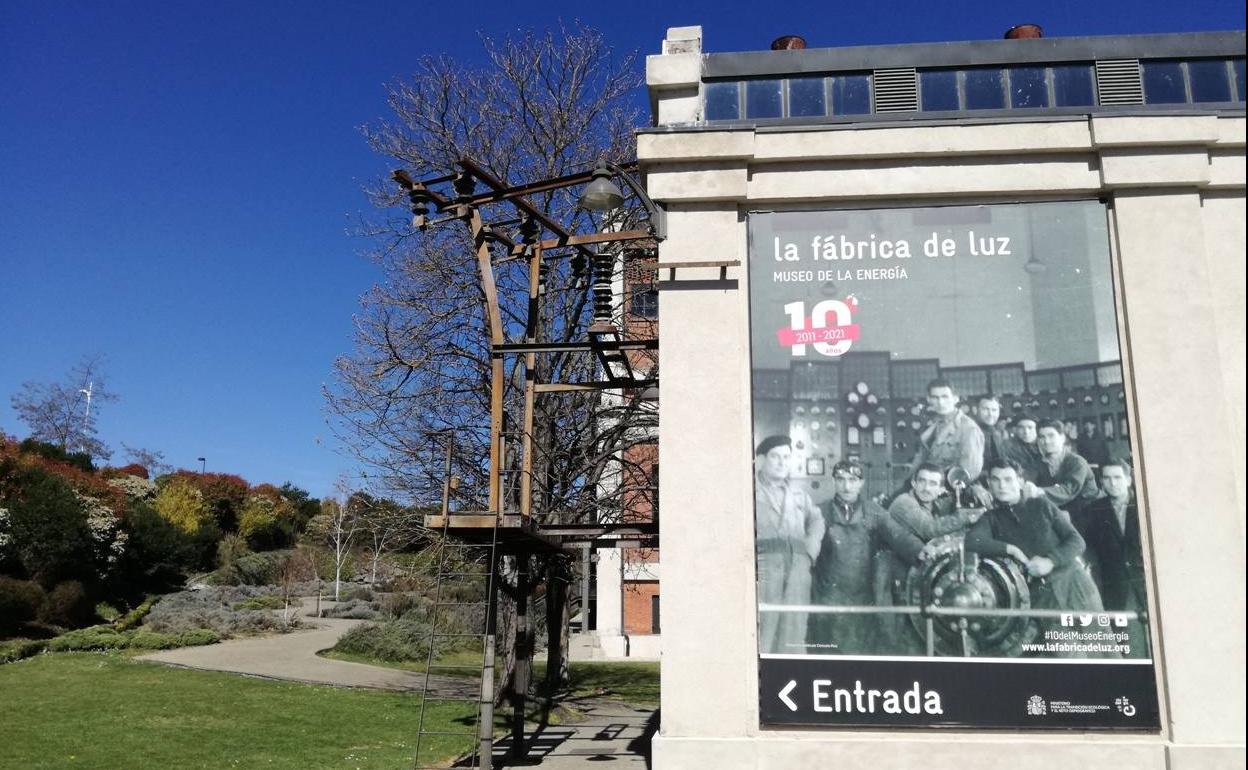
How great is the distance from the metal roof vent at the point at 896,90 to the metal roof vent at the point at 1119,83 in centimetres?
162

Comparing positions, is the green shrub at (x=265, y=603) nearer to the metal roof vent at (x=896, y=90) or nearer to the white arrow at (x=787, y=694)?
the white arrow at (x=787, y=694)

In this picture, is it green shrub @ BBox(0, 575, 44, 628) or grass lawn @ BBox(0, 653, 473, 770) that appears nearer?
grass lawn @ BBox(0, 653, 473, 770)

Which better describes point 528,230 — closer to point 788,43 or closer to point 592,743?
point 788,43

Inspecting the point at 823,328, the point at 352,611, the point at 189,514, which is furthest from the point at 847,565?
the point at 189,514

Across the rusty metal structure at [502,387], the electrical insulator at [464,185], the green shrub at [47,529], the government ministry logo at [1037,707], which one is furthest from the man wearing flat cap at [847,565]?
the green shrub at [47,529]

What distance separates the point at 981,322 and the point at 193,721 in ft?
43.8

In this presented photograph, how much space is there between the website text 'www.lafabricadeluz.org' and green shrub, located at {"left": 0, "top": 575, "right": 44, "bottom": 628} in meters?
24.8

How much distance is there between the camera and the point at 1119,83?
8.08m

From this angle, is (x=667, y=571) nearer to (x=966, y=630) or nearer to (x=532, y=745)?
(x=966, y=630)

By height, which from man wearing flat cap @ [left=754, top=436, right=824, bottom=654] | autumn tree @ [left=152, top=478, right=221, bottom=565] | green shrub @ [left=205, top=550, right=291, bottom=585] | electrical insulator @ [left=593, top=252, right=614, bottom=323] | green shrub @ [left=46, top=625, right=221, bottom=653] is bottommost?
green shrub @ [left=46, top=625, right=221, bottom=653]

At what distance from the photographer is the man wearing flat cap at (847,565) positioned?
23.4 feet

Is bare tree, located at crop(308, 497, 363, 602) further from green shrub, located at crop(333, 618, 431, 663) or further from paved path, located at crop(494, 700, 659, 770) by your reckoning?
paved path, located at crop(494, 700, 659, 770)

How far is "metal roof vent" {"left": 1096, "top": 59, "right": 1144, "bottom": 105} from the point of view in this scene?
8.03 m

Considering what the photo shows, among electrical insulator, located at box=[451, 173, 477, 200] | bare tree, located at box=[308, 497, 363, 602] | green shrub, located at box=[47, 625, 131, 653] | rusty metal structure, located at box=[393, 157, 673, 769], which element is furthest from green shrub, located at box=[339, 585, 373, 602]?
electrical insulator, located at box=[451, 173, 477, 200]
